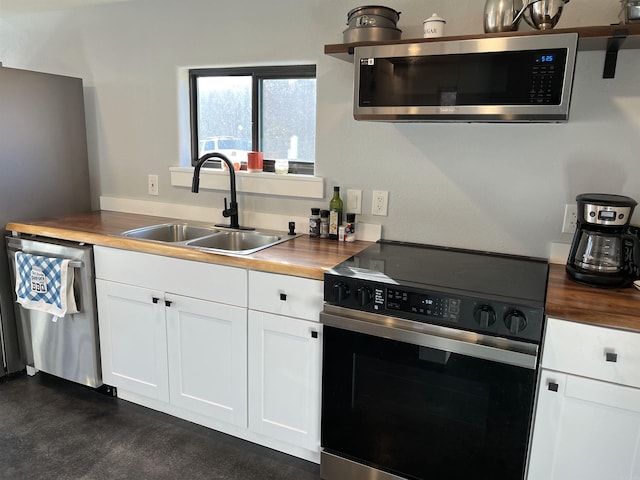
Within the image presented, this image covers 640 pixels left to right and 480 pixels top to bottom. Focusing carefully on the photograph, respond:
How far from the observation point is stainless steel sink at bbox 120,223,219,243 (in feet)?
8.46

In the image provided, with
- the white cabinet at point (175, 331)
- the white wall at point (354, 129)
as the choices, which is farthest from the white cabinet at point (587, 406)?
the white cabinet at point (175, 331)

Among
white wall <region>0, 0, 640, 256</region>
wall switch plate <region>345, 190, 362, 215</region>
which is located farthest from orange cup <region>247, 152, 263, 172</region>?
wall switch plate <region>345, 190, 362, 215</region>

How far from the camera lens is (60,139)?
287 cm

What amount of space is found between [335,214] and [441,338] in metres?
0.93

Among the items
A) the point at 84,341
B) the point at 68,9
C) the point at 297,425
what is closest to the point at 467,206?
the point at 297,425

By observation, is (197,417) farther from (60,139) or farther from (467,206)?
(60,139)

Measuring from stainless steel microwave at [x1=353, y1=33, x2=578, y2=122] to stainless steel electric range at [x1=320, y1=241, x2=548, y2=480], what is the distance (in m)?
0.59

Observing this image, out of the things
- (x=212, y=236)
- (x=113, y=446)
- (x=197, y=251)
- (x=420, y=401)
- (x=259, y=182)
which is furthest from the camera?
(x=259, y=182)

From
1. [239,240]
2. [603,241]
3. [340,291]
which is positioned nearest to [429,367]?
[340,291]

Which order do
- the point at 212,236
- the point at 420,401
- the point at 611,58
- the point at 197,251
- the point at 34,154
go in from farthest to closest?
the point at 34,154 → the point at 212,236 → the point at 197,251 → the point at 611,58 → the point at 420,401

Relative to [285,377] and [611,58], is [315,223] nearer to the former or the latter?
[285,377]

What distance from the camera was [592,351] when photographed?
1423mm

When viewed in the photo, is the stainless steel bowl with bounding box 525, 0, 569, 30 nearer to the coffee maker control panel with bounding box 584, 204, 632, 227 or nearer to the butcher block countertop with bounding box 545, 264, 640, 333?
the coffee maker control panel with bounding box 584, 204, 632, 227

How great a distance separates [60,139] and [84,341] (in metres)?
1.26
